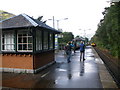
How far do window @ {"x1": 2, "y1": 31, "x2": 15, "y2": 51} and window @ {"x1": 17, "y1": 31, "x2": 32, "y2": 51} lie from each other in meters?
0.51

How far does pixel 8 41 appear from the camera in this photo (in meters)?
8.83

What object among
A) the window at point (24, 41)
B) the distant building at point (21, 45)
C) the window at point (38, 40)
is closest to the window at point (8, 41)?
the distant building at point (21, 45)

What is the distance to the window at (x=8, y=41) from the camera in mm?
8692

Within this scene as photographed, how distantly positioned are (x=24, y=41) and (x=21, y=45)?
317mm

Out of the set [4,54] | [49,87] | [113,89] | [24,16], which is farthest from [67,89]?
[24,16]

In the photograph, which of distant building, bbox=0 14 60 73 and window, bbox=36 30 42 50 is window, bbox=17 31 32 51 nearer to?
distant building, bbox=0 14 60 73

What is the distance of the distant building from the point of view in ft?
26.0

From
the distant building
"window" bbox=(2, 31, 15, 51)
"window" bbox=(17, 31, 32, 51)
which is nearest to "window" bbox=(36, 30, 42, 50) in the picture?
the distant building

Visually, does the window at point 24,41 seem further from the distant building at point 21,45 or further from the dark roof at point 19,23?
the dark roof at point 19,23

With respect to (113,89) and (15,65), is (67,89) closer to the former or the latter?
(113,89)

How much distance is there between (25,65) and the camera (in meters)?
8.08

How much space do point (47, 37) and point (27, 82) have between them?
4548 millimetres

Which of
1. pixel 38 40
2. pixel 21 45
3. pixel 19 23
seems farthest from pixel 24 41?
pixel 19 23

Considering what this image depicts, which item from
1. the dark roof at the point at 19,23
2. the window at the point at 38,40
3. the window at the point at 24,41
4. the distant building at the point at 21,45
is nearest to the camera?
the dark roof at the point at 19,23
